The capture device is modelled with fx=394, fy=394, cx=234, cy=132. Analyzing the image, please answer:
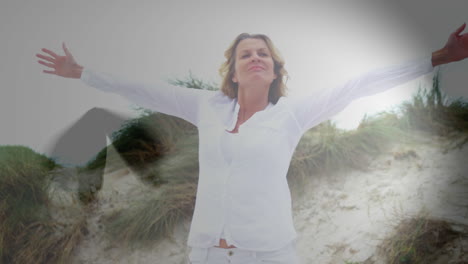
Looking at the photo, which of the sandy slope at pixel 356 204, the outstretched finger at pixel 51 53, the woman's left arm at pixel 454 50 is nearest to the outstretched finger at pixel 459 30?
the woman's left arm at pixel 454 50

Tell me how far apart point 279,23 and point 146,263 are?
131 centimetres

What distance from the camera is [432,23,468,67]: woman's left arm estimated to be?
1838 millimetres

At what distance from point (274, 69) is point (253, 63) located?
11 centimetres

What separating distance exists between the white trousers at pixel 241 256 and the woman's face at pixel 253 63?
2.52 feet

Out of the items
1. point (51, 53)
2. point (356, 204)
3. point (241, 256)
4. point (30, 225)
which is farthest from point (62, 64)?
point (356, 204)

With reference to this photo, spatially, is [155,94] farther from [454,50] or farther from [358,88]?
[454,50]

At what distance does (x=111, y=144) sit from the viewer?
1.83m

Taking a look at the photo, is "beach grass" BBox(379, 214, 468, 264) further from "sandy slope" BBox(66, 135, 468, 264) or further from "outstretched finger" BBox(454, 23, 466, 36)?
"outstretched finger" BBox(454, 23, 466, 36)

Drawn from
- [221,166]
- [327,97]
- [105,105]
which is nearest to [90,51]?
[105,105]

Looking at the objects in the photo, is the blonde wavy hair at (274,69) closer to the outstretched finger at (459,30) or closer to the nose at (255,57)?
the nose at (255,57)

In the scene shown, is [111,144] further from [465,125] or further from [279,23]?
[465,125]

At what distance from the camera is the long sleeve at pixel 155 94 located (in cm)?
187

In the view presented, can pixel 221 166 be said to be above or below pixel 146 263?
above

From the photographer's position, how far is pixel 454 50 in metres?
1.84
